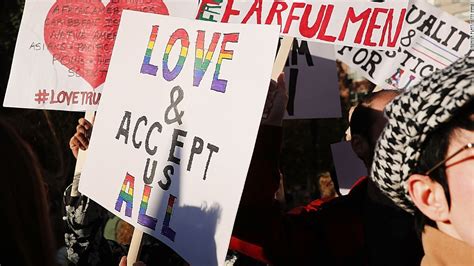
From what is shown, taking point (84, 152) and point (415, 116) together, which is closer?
point (415, 116)

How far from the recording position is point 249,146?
1.75 meters

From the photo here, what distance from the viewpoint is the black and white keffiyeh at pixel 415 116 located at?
125 cm

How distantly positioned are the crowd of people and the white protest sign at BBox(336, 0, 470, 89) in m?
0.89

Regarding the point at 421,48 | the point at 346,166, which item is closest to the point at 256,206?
the point at 346,166

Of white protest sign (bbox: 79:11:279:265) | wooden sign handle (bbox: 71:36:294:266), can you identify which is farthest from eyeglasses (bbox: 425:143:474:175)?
wooden sign handle (bbox: 71:36:294:266)

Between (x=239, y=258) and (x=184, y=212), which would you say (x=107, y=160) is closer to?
(x=184, y=212)

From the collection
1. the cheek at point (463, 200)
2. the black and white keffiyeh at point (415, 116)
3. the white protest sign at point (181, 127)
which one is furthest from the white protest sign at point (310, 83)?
the cheek at point (463, 200)

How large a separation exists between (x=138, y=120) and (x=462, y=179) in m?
1.09

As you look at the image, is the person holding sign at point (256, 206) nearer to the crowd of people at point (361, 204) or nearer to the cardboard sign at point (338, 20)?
the crowd of people at point (361, 204)

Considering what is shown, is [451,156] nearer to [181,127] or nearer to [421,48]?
[181,127]

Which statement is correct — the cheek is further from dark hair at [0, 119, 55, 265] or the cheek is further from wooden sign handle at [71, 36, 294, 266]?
wooden sign handle at [71, 36, 294, 266]

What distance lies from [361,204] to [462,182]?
0.86 metres

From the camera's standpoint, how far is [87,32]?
117 inches

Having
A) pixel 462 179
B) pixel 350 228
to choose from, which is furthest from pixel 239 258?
pixel 462 179
